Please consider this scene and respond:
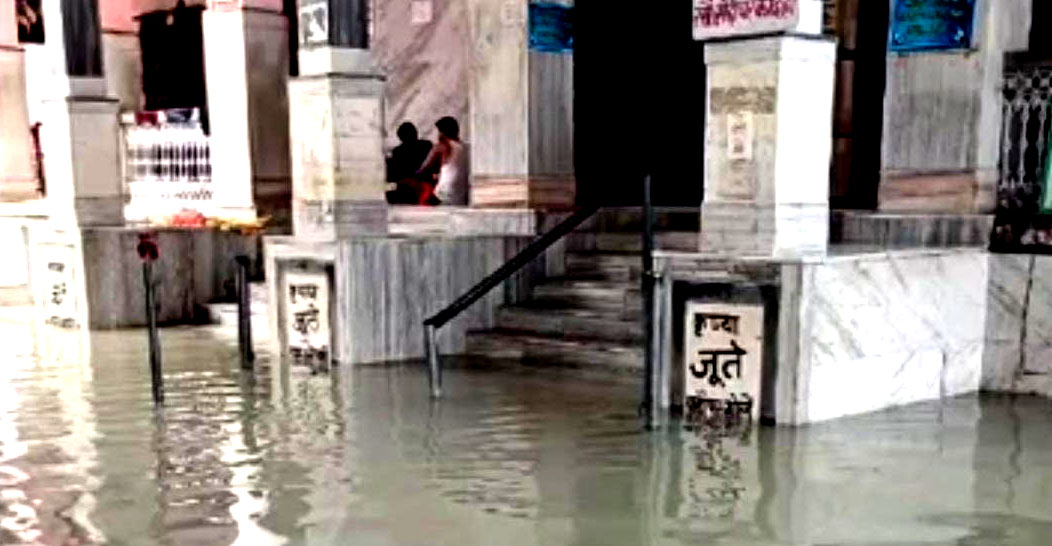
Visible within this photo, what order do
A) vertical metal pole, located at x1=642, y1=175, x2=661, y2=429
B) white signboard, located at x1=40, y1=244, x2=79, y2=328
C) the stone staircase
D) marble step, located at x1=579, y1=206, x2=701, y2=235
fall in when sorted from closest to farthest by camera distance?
vertical metal pole, located at x1=642, y1=175, x2=661, y2=429, the stone staircase, marble step, located at x1=579, y1=206, x2=701, y2=235, white signboard, located at x1=40, y1=244, x2=79, y2=328

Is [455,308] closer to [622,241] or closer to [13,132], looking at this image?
[622,241]

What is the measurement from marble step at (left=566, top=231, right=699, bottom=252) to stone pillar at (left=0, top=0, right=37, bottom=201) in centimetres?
827

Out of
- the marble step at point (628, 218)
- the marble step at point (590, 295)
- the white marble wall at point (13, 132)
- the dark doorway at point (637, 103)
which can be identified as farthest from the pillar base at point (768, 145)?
the white marble wall at point (13, 132)

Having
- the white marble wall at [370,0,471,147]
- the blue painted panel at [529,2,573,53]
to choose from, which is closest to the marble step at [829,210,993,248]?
the blue painted panel at [529,2,573,53]

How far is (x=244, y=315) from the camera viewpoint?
347 inches

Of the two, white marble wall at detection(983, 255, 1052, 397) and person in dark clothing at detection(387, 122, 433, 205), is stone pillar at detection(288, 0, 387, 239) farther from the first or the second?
white marble wall at detection(983, 255, 1052, 397)

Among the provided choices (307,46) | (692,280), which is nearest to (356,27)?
(307,46)

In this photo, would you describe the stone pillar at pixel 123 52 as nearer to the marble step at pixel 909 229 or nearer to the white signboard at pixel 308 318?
the white signboard at pixel 308 318

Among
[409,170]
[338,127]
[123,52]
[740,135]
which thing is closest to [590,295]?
[338,127]

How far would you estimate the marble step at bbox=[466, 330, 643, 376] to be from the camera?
8.14 m

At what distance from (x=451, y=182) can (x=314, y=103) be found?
2.74m

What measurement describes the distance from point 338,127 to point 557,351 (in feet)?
7.89

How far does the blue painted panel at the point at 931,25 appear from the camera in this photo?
7.68m

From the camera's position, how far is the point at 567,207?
1048 cm
